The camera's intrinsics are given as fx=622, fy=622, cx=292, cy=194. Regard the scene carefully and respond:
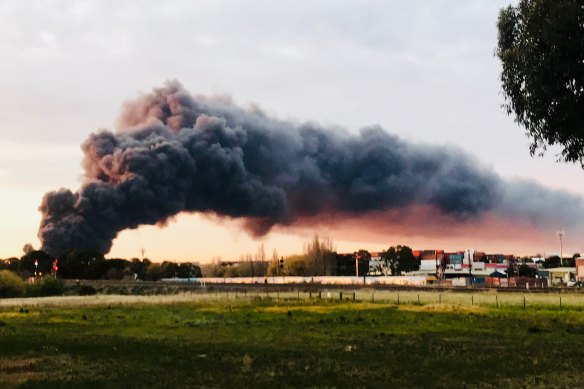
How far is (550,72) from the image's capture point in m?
26.2

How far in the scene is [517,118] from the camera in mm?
29203

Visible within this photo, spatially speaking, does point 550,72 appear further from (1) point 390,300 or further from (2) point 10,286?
(2) point 10,286

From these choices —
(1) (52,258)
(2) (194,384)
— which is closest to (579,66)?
(2) (194,384)

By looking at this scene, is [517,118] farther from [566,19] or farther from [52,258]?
[52,258]

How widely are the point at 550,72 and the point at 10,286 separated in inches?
4143

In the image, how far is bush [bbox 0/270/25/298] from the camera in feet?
356

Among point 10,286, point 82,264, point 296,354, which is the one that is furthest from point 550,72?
point 82,264

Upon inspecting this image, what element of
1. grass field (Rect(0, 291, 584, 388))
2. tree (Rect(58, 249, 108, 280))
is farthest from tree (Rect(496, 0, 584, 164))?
tree (Rect(58, 249, 108, 280))

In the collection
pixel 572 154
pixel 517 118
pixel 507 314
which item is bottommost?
pixel 507 314

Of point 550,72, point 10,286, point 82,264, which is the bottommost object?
point 10,286

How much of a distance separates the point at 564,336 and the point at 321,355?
573 inches

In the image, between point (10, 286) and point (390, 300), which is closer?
point (390, 300)

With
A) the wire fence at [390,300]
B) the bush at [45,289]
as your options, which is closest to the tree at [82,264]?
the bush at [45,289]

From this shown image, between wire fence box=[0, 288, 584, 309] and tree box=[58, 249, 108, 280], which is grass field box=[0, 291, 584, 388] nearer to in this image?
wire fence box=[0, 288, 584, 309]
